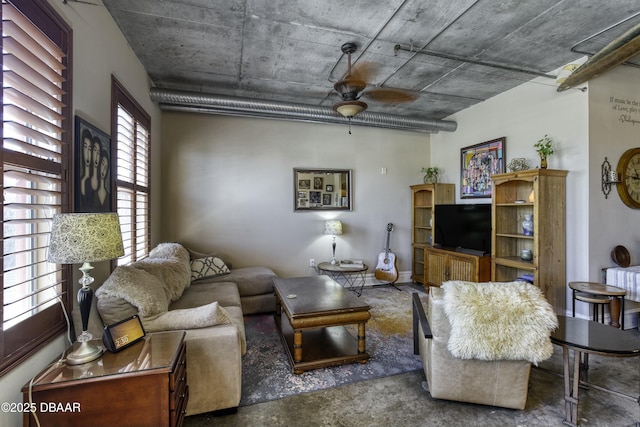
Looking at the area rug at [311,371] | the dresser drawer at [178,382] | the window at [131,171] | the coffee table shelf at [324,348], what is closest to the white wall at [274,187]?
the window at [131,171]

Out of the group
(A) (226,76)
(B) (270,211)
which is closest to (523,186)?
(B) (270,211)

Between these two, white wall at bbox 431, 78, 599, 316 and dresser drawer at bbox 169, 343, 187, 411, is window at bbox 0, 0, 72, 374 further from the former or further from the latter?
white wall at bbox 431, 78, 599, 316

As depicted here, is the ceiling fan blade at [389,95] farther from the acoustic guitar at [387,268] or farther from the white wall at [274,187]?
the acoustic guitar at [387,268]

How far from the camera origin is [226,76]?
150 inches

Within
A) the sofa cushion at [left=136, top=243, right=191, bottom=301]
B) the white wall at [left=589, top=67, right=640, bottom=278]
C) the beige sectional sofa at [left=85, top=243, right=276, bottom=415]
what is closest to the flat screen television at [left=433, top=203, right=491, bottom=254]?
the white wall at [left=589, top=67, right=640, bottom=278]

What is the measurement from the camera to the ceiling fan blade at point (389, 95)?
13.9 ft

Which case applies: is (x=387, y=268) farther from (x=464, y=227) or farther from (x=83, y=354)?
(x=83, y=354)

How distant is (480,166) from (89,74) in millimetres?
4942

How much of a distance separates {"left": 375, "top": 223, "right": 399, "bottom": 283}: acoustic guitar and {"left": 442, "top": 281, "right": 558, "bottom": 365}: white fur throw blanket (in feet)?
11.0

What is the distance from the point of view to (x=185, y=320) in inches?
80.0

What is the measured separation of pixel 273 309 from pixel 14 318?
2.90 m

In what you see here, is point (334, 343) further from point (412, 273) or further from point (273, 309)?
point (412, 273)

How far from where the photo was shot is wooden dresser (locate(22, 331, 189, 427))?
1.32 m

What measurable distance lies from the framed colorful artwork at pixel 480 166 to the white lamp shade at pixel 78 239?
476 cm
